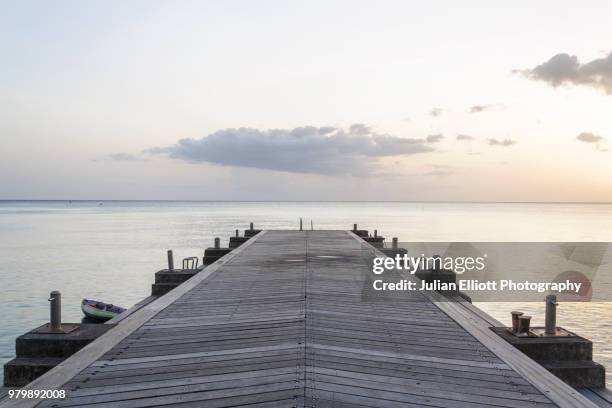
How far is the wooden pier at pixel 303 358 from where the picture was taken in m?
5.89

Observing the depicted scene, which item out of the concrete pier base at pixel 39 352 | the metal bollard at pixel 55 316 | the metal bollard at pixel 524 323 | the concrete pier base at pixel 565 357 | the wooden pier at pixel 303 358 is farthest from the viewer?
the metal bollard at pixel 55 316

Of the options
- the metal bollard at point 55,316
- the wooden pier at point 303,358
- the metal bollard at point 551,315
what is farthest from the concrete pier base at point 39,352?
the metal bollard at point 551,315

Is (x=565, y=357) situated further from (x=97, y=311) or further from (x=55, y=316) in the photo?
(x=97, y=311)

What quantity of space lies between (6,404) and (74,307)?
2571 cm

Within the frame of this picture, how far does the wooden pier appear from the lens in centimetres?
589

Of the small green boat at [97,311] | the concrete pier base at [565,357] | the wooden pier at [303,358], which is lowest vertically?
the small green boat at [97,311]

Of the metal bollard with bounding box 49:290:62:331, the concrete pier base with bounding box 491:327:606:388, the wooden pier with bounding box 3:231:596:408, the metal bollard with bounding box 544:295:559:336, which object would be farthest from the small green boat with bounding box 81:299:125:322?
the metal bollard with bounding box 544:295:559:336

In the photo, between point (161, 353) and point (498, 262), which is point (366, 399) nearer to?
point (161, 353)

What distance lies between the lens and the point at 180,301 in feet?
36.7

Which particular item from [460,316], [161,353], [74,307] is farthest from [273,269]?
[74,307]

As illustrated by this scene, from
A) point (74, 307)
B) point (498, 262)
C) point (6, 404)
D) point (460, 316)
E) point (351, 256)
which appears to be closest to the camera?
point (6, 404)

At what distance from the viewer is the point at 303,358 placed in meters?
7.01

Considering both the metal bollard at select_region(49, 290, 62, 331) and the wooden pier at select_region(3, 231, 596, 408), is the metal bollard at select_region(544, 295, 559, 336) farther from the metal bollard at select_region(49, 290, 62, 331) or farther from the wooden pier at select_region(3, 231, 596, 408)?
the metal bollard at select_region(49, 290, 62, 331)

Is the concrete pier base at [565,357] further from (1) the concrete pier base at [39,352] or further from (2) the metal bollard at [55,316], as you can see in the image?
(2) the metal bollard at [55,316]
